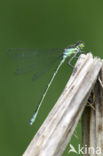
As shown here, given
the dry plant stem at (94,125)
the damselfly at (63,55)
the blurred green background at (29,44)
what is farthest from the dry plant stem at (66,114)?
the blurred green background at (29,44)

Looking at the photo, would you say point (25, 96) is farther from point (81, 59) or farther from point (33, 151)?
point (33, 151)

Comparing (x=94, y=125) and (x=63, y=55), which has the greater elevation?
(x=63, y=55)

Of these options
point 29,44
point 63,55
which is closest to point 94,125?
point 63,55

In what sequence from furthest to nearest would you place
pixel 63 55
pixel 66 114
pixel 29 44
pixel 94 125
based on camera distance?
pixel 29 44 → pixel 63 55 → pixel 94 125 → pixel 66 114

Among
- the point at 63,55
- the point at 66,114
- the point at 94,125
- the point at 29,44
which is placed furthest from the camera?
the point at 29,44

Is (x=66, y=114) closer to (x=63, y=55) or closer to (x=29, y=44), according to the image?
(x=63, y=55)

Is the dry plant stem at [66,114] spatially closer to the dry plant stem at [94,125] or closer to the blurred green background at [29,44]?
the dry plant stem at [94,125]

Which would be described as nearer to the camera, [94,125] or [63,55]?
[94,125]

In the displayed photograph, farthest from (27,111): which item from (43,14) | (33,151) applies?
(33,151)
